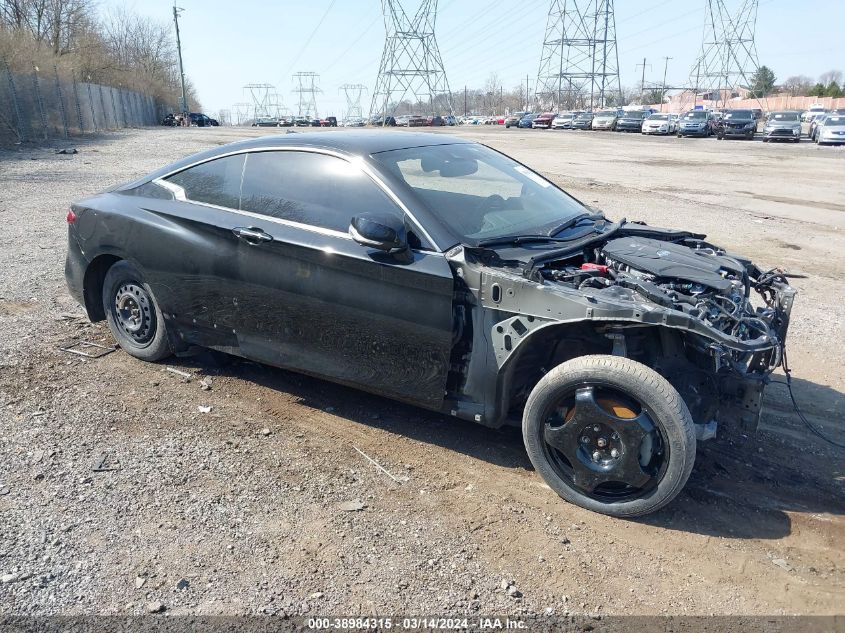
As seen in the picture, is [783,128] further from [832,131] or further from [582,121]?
[582,121]

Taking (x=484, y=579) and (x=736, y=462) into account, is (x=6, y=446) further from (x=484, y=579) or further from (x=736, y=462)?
(x=736, y=462)

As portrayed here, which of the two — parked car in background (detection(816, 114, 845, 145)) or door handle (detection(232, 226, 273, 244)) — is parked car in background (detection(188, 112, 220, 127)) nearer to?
parked car in background (detection(816, 114, 845, 145))

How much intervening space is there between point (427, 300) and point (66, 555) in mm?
2075

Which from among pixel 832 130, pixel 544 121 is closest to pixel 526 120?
pixel 544 121

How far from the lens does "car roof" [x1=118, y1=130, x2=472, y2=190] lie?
429cm

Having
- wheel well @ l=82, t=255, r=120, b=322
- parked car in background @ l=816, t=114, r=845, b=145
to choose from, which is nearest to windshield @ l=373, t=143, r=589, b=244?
wheel well @ l=82, t=255, r=120, b=322

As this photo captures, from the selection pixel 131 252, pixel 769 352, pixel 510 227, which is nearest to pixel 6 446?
pixel 131 252

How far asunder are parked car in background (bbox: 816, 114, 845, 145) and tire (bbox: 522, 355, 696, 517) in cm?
3758

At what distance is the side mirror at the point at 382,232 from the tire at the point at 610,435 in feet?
3.46

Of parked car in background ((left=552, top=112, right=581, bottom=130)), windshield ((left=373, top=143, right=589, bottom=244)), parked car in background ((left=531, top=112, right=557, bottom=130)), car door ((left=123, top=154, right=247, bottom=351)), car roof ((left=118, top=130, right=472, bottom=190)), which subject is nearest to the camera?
windshield ((left=373, top=143, right=589, bottom=244))

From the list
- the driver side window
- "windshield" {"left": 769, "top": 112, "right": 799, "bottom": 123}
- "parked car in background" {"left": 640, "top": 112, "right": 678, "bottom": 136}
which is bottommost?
"parked car in background" {"left": 640, "top": 112, "right": 678, "bottom": 136}

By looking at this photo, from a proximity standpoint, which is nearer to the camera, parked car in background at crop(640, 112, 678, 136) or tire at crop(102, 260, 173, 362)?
tire at crop(102, 260, 173, 362)

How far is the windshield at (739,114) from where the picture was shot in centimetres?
4003

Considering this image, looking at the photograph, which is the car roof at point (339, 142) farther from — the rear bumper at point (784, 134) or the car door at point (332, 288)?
the rear bumper at point (784, 134)
